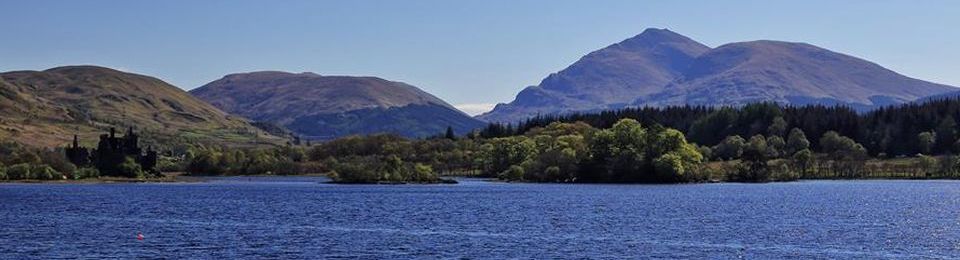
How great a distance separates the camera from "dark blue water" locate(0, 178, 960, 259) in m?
83.5

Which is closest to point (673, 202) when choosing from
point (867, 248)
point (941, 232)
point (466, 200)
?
point (466, 200)

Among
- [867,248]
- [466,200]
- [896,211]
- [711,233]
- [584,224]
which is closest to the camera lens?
[867,248]

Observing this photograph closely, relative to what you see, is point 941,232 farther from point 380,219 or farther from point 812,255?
point 380,219

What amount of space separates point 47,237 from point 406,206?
193 ft

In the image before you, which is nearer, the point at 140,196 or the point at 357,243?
the point at 357,243

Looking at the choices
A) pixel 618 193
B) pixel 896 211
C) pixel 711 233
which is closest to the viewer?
pixel 711 233

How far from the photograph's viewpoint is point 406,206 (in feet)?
487

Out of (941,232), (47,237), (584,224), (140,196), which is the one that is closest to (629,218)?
(584,224)

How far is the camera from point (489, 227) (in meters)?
107

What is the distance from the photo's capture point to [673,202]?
15325 centimetres

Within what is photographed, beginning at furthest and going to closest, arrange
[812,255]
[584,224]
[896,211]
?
[896,211] → [584,224] → [812,255]

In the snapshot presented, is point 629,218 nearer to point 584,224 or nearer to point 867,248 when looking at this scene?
point 584,224

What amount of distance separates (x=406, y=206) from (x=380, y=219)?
28.5 metres

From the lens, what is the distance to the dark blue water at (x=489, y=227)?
274ft
